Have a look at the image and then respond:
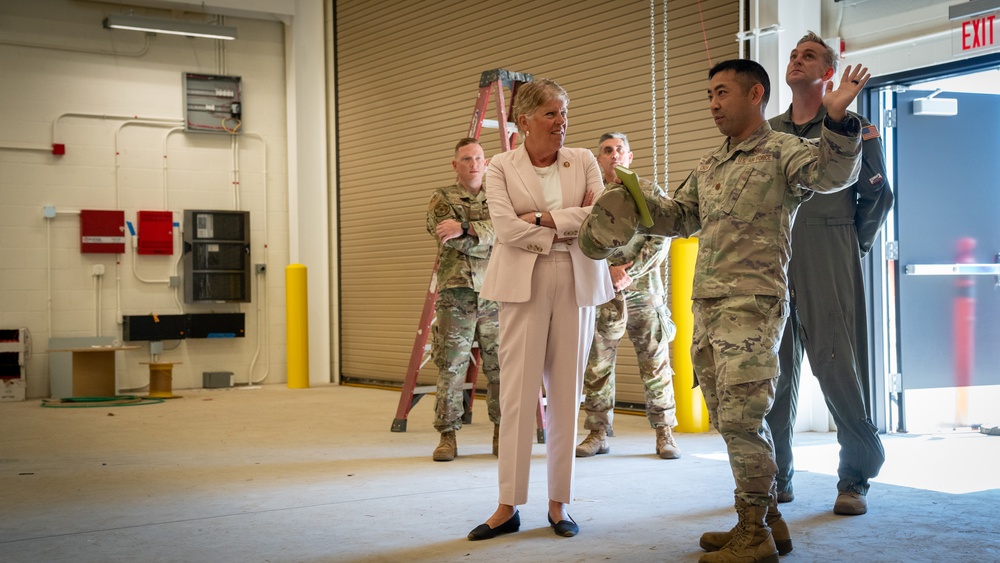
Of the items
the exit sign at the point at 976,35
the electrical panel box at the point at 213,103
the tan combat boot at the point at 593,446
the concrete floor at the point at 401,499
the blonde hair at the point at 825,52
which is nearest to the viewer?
the concrete floor at the point at 401,499

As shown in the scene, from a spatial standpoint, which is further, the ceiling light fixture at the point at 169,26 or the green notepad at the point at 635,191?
the ceiling light fixture at the point at 169,26

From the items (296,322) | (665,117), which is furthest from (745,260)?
(296,322)

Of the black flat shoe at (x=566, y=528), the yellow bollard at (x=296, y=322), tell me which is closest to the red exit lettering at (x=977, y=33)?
the black flat shoe at (x=566, y=528)

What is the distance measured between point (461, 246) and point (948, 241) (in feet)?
11.4

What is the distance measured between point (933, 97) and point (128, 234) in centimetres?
810

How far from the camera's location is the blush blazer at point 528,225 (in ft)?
11.2

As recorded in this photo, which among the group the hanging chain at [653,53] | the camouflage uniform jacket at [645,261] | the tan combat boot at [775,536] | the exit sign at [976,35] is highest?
the hanging chain at [653,53]

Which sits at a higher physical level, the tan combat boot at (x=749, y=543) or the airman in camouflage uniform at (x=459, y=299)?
the airman in camouflage uniform at (x=459, y=299)

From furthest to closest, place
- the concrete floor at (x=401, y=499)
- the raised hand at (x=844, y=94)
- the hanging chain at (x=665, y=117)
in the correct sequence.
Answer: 1. the hanging chain at (x=665, y=117)
2. the concrete floor at (x=401, y=499)
3. the raised hand at (x=844, y=94)

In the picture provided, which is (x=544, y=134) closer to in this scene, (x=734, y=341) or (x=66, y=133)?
(x=734, y=341)

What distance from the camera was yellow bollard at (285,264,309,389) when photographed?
1074 centimetres

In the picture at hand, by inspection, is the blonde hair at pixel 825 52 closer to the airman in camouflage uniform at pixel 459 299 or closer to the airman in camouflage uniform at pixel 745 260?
the airman in camouflage uniform at pixel 745 260

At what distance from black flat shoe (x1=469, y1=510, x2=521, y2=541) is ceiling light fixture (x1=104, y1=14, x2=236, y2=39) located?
839 cm

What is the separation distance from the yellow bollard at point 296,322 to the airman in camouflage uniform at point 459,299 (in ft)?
17.9
